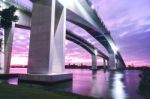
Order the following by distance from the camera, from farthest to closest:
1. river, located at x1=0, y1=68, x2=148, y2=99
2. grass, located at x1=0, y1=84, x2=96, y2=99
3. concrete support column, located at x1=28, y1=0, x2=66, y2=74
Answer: concrete support column, located at x1=28, y1=0, x2=66, y2=74
river, located at x1=0, y1=68, x2=148, y2=99
grass, located at x1=0, y1=84, x2=96, y2=99

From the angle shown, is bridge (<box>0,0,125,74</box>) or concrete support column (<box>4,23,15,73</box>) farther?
concrete support column (<box>4,23,15,73</box>)

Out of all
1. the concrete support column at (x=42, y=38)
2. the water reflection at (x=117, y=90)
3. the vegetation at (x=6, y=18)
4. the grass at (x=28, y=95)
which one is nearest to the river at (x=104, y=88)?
the water reflection at (x=117, y=90)


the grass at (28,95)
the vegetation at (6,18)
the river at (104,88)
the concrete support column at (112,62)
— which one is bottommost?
the river at (104,88)

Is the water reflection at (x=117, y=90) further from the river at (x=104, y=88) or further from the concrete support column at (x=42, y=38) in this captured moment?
the concrete support column at (x=42, y=38)

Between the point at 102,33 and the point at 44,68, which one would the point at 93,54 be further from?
the point at 44,68

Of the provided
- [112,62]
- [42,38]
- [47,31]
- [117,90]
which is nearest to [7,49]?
[42,38]

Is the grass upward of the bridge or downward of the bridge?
downward

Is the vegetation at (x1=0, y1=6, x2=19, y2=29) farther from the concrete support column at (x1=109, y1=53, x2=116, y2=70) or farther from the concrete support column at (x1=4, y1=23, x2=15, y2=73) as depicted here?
the concrete support column at (x1=109, y1=53, x2=116, y2=70)

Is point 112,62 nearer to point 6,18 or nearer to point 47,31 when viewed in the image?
point 47,31

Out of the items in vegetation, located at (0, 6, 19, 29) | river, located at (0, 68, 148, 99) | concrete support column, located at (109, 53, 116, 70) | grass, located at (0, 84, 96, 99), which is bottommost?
river, located at (0, 68, 148, 99)

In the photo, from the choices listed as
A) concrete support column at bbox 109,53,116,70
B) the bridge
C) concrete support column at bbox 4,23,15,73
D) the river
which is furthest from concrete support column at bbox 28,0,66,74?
concrete support column at bbox 109,53,116,70

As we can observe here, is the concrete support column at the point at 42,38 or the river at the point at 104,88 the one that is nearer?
the river at the point at 104,88

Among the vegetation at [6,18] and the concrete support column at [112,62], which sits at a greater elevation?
the vegetation at [6,18]

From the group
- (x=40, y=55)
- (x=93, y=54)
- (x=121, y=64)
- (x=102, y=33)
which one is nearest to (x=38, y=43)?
(x=40, y=55)
